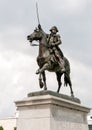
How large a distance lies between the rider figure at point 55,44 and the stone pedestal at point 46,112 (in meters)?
1.37

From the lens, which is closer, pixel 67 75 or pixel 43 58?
pixel 43 58

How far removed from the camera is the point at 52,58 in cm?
1475

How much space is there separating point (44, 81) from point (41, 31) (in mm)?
1912

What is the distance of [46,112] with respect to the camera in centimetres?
1366

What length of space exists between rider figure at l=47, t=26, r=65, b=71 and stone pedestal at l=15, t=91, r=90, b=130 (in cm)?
137

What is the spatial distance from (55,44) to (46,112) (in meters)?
2.85

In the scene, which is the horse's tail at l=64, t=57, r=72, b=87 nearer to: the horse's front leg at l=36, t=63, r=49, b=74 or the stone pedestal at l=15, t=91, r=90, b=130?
the stone pedestal at l=15, t=91, r=90, b=130

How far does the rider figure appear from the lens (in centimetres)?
1502

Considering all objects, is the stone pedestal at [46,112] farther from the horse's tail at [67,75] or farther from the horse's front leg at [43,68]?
the horse's tail at [67,75]

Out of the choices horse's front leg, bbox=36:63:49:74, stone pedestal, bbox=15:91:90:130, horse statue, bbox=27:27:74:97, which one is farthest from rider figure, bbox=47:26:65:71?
stone pedestal, bbox=15:91:90:130

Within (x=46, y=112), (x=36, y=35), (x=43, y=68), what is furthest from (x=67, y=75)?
(x=46, y=112)

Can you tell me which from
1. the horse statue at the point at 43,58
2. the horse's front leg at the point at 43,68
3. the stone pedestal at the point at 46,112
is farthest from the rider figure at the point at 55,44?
the stone pedestal at the point at 46,112

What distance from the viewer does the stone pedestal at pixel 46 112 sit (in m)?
13.6

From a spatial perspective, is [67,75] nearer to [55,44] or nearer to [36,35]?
[55,44]
